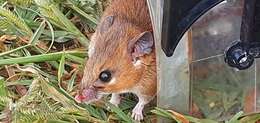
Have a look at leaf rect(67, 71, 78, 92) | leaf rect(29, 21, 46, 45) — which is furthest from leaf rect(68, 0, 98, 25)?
leaf rect(67, 71, 78, 92)

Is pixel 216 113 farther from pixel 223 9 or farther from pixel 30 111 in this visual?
pixel 30 111

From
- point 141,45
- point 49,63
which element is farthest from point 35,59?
point 141,45

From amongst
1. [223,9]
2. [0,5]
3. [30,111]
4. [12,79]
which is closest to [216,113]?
[223,9]

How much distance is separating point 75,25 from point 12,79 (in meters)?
0.32

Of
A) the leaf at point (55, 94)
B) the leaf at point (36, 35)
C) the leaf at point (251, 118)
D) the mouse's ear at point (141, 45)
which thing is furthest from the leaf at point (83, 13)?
the leaf at point (251, 118)

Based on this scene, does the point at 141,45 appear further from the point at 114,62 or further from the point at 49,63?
the point at 49,63

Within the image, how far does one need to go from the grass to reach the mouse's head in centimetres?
13

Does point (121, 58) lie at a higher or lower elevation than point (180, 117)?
higher

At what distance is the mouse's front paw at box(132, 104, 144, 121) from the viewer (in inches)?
92.0

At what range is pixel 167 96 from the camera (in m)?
2.16

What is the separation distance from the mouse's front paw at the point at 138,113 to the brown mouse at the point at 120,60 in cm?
7

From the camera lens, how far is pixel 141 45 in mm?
2133

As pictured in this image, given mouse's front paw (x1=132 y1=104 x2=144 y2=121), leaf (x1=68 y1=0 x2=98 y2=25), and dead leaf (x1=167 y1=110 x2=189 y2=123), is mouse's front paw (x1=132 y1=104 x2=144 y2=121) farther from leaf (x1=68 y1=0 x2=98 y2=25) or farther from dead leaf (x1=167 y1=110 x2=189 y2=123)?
leaf (x1=68 y1=0 x2=98 y2=25)

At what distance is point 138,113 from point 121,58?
24cm
